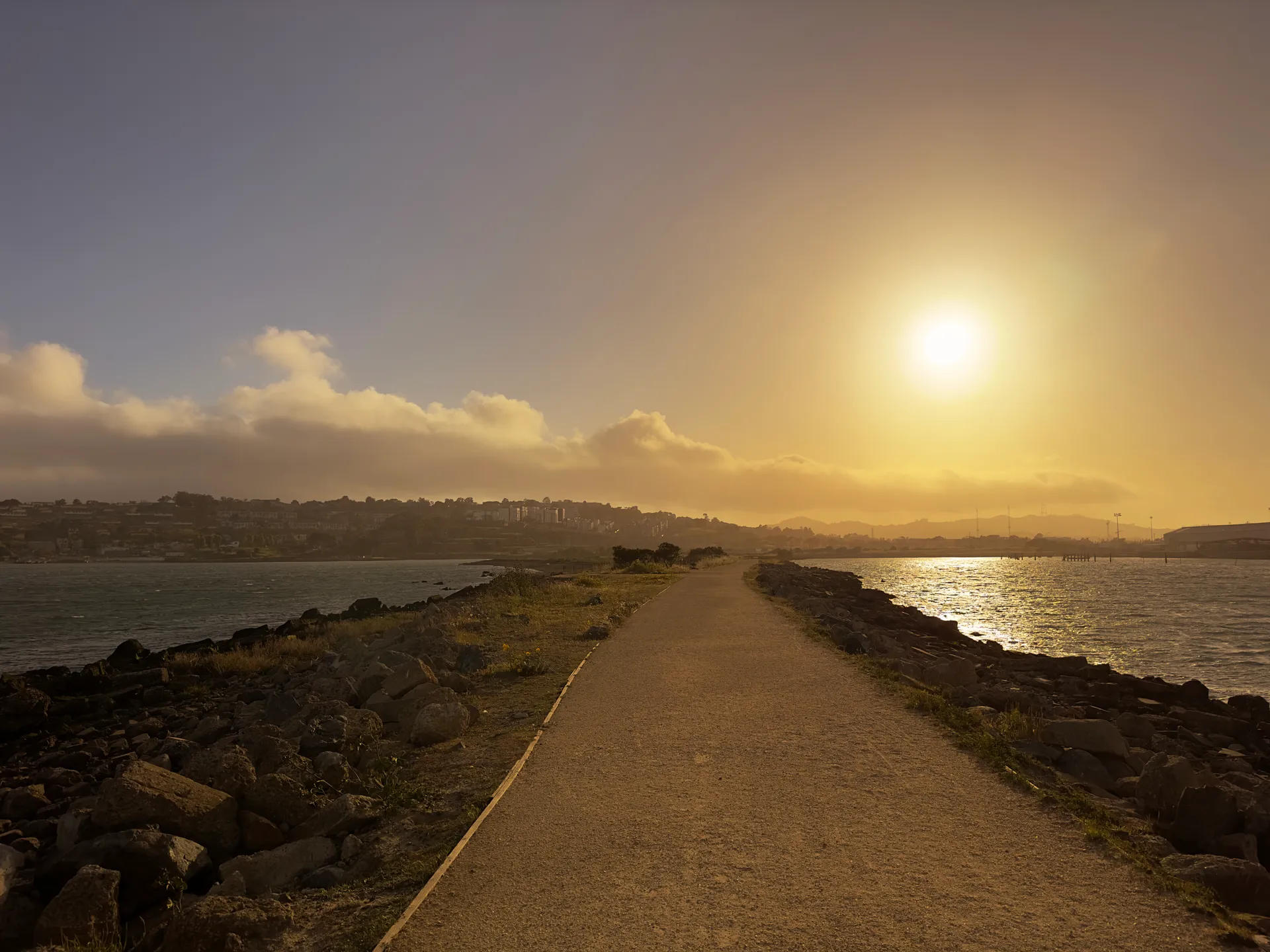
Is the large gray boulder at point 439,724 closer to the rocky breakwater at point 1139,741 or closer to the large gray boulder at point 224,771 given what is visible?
the large gray boulder at point 224,771

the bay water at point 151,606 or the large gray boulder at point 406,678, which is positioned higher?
the large gray boulder at point 406,678

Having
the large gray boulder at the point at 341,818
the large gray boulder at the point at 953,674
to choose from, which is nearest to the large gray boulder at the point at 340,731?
the large gray boulder at the point at 341,818

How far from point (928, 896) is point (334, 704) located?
35.0ft

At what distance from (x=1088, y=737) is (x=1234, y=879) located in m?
5.27

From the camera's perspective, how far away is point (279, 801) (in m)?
8.91

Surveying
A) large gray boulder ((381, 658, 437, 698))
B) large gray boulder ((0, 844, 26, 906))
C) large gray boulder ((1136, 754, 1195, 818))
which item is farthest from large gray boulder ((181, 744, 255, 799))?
large gray boulder ((1136, 754, 1195, 818))

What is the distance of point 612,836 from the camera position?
24.5 feet

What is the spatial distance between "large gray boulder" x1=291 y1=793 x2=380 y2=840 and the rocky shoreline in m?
Result: 0.02

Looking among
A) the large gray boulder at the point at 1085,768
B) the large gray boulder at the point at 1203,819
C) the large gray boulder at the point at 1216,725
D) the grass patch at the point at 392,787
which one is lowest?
the large gray boulder at the point at 1216,725

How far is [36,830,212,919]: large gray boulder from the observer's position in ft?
24.4

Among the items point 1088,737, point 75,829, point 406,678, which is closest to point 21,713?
point 406,678

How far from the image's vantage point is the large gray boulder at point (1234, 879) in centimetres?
625

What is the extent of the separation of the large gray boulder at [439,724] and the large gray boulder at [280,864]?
3954mm

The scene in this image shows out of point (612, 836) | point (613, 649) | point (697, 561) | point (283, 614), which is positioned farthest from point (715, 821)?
point (697, 561)
